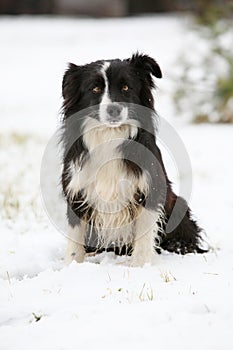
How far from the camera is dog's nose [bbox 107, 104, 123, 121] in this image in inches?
169

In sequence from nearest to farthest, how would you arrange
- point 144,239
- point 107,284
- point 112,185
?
1. point 107,284
2. point 112,185
3. point 144,239

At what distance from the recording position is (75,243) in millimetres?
4707

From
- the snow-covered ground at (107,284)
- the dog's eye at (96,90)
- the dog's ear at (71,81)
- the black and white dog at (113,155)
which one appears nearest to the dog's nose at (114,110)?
the black and white dog at (113,155)

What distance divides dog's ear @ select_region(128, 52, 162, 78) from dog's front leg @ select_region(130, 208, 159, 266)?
1.13 meters

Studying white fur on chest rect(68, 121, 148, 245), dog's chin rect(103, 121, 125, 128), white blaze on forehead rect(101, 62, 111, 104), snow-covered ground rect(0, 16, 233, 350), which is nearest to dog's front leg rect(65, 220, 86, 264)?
snow-covered ground rect(0, 16, 233, 350)

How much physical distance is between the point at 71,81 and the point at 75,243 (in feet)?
4.26

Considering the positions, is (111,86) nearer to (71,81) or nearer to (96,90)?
(96,90)

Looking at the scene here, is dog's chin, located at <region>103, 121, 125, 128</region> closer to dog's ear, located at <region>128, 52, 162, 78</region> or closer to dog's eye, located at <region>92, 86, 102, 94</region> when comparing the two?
dog's eye, located at <region>92, 86, 102, 94</region>

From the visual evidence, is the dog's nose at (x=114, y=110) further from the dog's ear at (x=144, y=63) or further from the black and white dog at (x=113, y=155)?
the dog's ear at (x=144, y=63)

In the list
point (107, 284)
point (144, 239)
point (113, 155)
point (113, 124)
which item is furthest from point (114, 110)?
point (107, 284)

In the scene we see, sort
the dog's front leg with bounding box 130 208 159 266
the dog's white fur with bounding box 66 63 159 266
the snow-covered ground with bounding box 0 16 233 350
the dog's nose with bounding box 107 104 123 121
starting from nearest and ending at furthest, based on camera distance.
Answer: the snow-covered ground with bounding box 0 16 233 350 < the dog's nose with bounding box 107 104 123 121 < the dog's white fur with bounding box 66 63 159 266 < the dog's front leg with bounding box 130 208 159 266

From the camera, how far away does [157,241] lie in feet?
16.6

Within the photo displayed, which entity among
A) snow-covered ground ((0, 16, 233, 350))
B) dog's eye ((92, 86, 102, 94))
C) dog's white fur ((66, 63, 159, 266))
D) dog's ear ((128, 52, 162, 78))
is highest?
dog's ear ((128, 52, 162, 78))

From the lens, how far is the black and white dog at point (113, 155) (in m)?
4.39
